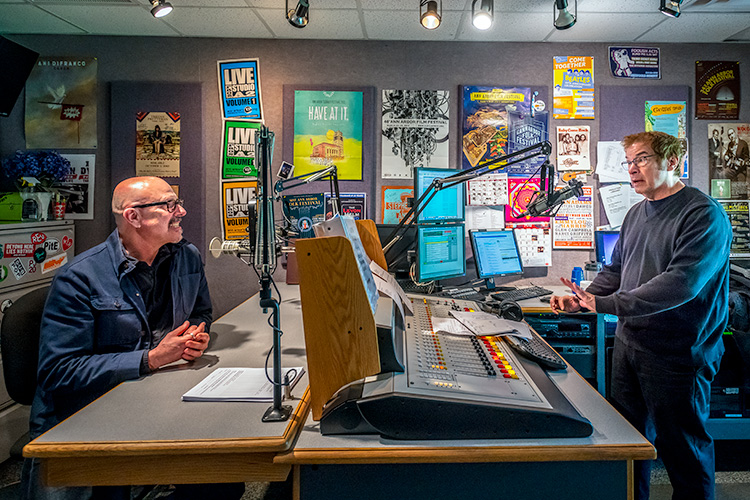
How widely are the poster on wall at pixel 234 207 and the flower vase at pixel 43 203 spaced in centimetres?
107

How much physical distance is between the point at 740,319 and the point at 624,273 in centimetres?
97

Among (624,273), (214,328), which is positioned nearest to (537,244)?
(624,273)

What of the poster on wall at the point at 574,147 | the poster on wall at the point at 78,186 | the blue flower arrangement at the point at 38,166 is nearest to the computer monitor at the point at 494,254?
the poster on wall at the point at 574,147

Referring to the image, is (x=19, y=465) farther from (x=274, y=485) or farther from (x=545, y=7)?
(x=545, y=7)

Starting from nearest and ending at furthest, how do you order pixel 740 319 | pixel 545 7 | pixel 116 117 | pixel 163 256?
pixel 163 256 → pixel 740 319 → pixel 545 7 → pixel 116 117

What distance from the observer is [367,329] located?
3.17 ft

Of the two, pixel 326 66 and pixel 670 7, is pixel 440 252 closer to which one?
pixel 326 66

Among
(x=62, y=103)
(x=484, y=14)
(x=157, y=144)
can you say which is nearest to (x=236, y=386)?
(x=484, y=14)

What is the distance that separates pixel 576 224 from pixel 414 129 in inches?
53.0

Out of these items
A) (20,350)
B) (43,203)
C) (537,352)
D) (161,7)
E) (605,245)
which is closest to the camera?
(537,352)

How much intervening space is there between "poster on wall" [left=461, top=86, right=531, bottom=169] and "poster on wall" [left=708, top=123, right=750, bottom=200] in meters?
1.36

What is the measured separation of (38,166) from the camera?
2.68 m

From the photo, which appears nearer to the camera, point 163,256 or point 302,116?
point 163,256

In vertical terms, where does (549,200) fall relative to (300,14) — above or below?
below
